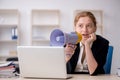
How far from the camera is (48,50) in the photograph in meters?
1.58

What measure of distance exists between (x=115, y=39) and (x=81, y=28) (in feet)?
11.4

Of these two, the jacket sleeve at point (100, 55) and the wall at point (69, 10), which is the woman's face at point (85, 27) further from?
the wall at point (69, 10)

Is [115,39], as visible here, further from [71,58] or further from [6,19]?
[71,58]

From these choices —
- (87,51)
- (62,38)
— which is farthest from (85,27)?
(62,38)

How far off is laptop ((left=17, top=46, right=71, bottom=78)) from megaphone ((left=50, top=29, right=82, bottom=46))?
15 centimetres

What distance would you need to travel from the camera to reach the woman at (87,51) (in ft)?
6.40

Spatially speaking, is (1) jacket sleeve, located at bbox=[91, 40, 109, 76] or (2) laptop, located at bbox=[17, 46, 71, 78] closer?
(2) laptop, located at bbox=[17, 46, 71, 78]

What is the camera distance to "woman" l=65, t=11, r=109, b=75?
6.40 ft

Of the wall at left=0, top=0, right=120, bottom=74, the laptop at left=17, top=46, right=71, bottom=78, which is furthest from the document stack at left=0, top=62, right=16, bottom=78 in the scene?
the wall at left=0, top=0, right=120, bottom=74

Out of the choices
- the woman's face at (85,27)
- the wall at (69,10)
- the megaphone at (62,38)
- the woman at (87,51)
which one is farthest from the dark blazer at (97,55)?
the wall at (69,10)

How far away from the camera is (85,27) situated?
2068 mm

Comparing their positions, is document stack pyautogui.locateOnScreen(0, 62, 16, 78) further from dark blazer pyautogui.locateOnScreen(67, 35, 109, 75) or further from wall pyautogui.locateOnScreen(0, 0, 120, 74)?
wall pyautogui.locateOnScreen(0, 0, 120, 74)

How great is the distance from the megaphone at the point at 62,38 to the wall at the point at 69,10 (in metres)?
3.53

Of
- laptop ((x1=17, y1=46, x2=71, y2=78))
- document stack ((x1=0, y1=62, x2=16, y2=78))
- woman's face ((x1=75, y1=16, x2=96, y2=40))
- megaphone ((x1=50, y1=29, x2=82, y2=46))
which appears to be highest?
woman's face ((x1=75, y1=16, x2=96, y2=40))
